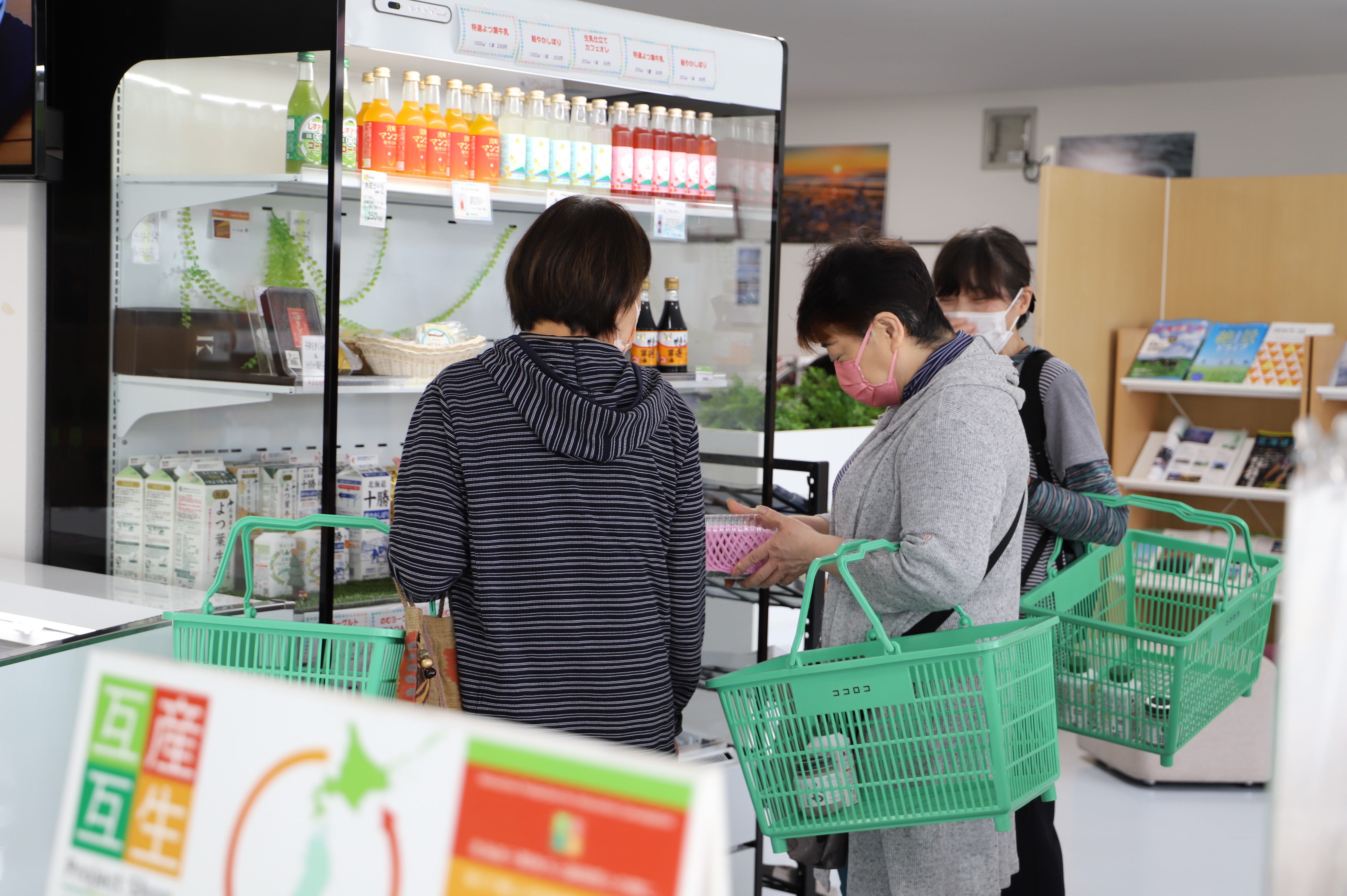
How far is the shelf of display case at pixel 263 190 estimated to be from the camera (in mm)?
2496

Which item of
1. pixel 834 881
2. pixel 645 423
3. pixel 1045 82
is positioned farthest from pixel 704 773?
pixel 1045 82

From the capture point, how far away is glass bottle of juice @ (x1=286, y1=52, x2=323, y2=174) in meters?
2.51

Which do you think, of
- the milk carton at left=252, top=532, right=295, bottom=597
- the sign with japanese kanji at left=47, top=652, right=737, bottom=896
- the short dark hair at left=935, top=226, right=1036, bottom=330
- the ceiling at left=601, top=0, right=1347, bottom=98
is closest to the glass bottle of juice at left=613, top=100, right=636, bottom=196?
the short dark hair at left=935, top=226, right=1036, bottom=330

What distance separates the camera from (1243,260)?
6.18 meters

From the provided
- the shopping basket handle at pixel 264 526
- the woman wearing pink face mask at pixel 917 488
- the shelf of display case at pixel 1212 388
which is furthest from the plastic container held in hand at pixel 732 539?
the shelf of display case at pixel 1212 388

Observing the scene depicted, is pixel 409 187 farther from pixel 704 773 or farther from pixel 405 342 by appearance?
pixel 704 773

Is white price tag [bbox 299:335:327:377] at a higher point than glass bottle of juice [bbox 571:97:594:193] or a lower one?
lower

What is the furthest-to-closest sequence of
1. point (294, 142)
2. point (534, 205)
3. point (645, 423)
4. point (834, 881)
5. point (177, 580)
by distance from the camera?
point (834, 881) < point (534, 205) < point (177, 580) < point (294, 142) < point (645, 423)

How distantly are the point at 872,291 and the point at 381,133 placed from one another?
1250 mm

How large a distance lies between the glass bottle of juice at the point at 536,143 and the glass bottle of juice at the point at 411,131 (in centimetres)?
30

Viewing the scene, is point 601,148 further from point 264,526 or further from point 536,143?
point 264,526

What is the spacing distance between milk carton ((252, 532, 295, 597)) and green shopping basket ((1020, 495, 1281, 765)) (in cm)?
162

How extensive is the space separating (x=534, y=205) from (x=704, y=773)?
2642 millimetres

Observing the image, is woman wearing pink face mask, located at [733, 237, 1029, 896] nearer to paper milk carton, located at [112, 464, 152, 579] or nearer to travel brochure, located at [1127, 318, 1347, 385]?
paper milk carton, located at [112, 464, 152, 579]
